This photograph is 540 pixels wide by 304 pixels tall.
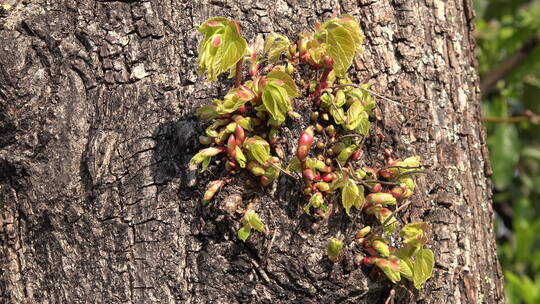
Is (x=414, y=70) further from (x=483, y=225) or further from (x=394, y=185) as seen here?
(x=483, y=225)

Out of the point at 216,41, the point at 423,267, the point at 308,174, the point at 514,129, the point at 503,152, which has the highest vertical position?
the point at 216,41

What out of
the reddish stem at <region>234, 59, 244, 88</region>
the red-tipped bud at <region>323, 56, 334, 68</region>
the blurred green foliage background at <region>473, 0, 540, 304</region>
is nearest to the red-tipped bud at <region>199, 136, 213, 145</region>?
the reddish stem at <region>234, 59, 244, 88</region>

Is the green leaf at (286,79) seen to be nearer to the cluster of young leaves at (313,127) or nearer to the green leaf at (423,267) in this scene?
the cluster of young leaves at (313,127)

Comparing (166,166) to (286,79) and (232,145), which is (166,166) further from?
(286,79)

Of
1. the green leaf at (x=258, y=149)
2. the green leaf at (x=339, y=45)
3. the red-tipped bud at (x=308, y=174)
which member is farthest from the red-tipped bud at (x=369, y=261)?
the green leaf at (x=339, y=45)

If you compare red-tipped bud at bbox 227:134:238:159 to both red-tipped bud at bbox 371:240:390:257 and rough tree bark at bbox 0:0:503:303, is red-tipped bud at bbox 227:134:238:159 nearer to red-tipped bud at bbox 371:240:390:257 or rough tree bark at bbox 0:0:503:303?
rough tree bark at bbox 0:0:503:303

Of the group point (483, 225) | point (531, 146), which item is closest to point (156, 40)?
point (483, 225)

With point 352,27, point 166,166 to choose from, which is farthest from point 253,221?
point 352,27
